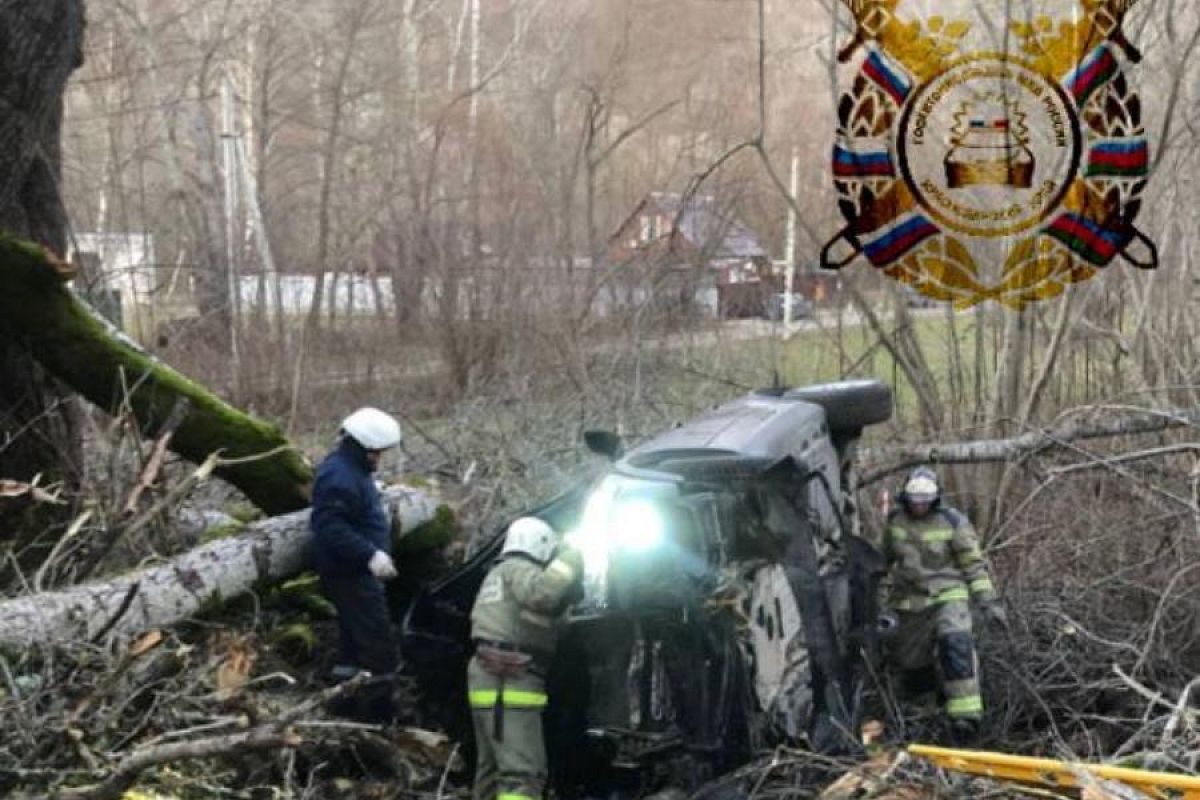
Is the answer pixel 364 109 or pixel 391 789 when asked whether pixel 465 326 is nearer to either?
pixel 364 109

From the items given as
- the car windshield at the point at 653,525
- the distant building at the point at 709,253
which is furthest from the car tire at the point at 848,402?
the distant building at the point at 709,253

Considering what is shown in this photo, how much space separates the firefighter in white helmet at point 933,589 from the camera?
20.8 ft

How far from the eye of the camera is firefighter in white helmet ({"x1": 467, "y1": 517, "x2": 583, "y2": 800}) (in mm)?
5117

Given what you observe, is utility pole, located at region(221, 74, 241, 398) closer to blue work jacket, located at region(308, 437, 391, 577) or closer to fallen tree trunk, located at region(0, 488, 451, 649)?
fallen tree trunk, located at region(0, 488, 451, 649)

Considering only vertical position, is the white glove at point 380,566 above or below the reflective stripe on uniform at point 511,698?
above

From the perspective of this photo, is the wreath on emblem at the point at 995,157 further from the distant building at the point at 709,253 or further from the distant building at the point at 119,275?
the distant building at the point at 119,275

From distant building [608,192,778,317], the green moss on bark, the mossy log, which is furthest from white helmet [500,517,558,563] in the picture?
distant building [608,192,778,317]

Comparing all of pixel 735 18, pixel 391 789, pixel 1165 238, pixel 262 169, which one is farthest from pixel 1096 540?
pixel 262 169

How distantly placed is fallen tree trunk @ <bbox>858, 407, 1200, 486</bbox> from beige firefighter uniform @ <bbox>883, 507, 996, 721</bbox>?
138 cm

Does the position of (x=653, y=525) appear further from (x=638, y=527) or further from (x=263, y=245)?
(x=263, y=245)

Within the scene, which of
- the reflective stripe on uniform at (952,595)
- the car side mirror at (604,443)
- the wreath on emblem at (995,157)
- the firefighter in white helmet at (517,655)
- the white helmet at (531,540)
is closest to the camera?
the firefighter in white helmet at (517,655)

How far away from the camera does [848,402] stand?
666 cm

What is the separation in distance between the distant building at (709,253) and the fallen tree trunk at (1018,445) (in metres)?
4.13

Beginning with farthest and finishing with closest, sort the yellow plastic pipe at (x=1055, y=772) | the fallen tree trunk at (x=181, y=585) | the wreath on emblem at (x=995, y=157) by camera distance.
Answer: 1. the wreath on emblem at (x=995, y=157)
2. the fallen tree trunk at (x=181, y=585)
3. the yellow plastic pipe at (x=1055, y=772)
